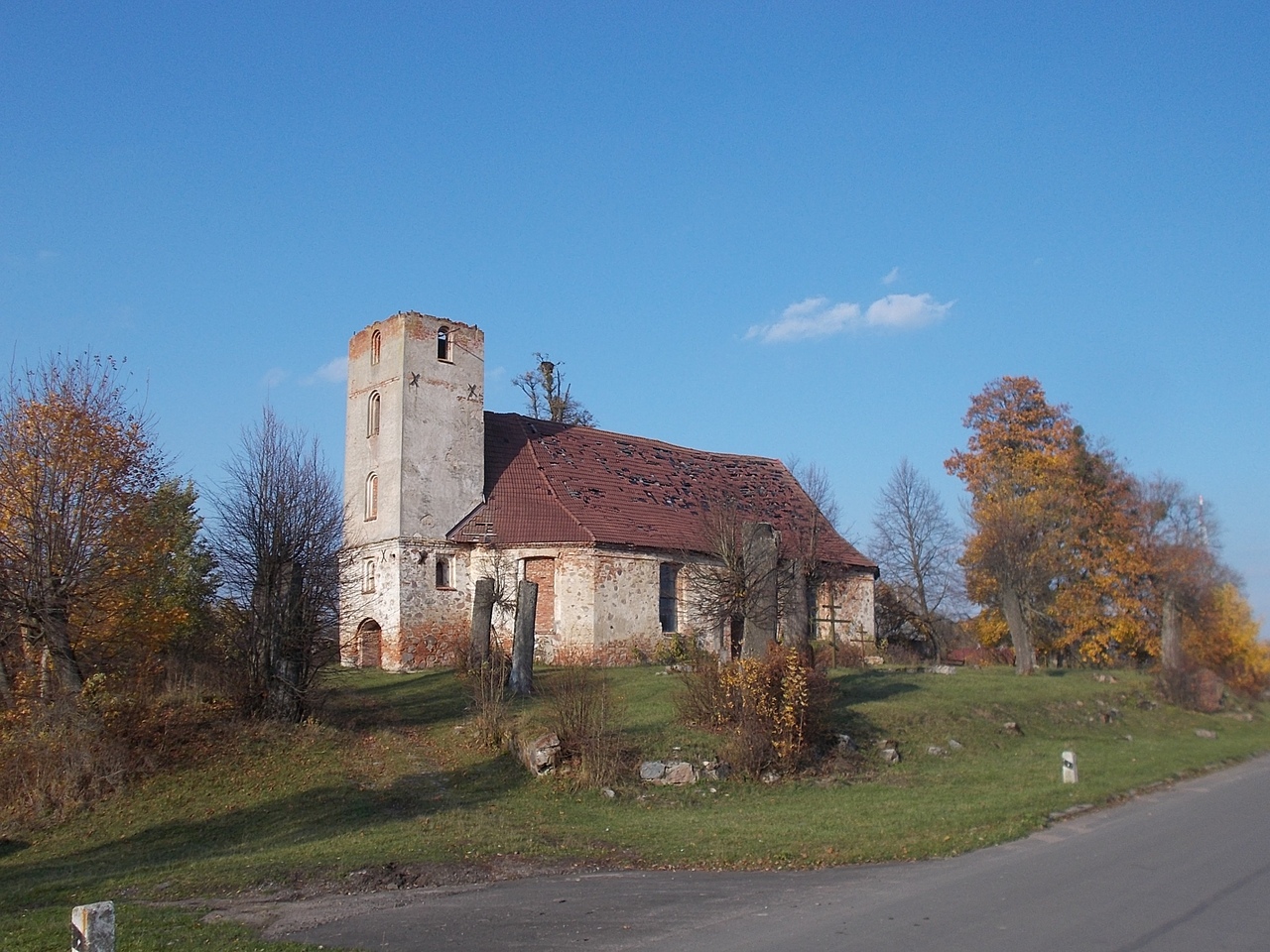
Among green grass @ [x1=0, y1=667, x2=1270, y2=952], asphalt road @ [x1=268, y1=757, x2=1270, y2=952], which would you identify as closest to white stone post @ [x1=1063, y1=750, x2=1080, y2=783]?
green grass @ [x1=0, y1=667, x2=1270, y2=952]

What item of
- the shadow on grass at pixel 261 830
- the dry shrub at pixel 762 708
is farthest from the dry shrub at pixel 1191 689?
the shadow on grass at pixel 261 830

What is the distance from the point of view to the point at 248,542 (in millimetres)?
19203

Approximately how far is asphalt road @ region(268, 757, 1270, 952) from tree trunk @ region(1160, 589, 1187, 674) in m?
27.9

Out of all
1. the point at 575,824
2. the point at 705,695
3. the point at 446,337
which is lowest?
the point at 575,824

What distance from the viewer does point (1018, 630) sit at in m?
36.3

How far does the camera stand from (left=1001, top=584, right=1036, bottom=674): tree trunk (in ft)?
117

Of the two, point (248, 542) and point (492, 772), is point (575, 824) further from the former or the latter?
point (248, 542)

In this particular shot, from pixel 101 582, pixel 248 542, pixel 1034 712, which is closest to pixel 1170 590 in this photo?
pixel 1034 712

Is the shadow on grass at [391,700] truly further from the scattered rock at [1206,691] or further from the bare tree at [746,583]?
the scattered rock at [1206,691]

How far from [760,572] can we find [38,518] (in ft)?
43.2

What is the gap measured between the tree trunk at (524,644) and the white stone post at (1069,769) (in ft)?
36.7

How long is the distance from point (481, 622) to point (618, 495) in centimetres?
1268

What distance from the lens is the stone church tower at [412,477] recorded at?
107ft

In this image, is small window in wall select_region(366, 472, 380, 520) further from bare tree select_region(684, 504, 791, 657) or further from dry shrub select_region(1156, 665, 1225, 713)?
dry shrub select_region(1156, 665, 1225, 713)
